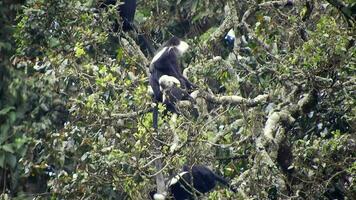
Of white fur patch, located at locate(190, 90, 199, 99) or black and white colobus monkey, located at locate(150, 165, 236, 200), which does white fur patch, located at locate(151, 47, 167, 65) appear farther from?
black and white colobus monkey, located at locate(150, 165, 236, 200)

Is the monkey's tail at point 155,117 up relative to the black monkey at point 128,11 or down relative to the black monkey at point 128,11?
up

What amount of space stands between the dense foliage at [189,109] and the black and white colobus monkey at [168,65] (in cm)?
11

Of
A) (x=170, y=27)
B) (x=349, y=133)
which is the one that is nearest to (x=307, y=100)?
(x=349, y=133)

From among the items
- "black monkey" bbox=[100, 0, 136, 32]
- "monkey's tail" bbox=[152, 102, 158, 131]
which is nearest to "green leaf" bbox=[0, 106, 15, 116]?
"monkey's tail" bbox=[152, 102, 158, 131]

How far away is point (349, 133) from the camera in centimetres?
621

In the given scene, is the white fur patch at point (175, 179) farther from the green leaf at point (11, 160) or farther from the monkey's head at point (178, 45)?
the monkey's head at point (178, 45)

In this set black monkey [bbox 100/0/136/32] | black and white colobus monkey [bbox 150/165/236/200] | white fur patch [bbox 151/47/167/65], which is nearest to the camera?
black and white colobus monkey [bbox 150/165/236/200]

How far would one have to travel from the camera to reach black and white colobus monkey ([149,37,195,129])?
7.20m

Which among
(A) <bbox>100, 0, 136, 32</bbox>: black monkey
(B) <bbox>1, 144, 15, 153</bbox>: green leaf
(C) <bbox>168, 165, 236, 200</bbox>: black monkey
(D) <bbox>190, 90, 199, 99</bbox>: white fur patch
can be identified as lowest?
(C) <bbox>168, 165, 236, 200</bbox>: black monkey

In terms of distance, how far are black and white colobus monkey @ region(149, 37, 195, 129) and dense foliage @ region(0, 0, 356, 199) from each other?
113 millimetres

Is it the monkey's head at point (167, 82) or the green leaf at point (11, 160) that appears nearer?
the green leaf at point (11, 160)

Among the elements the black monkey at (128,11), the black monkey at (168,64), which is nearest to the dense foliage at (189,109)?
the black monkey at (168,64)

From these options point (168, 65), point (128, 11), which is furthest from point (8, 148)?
point (128, 11)

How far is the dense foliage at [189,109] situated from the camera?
18.6 ft
